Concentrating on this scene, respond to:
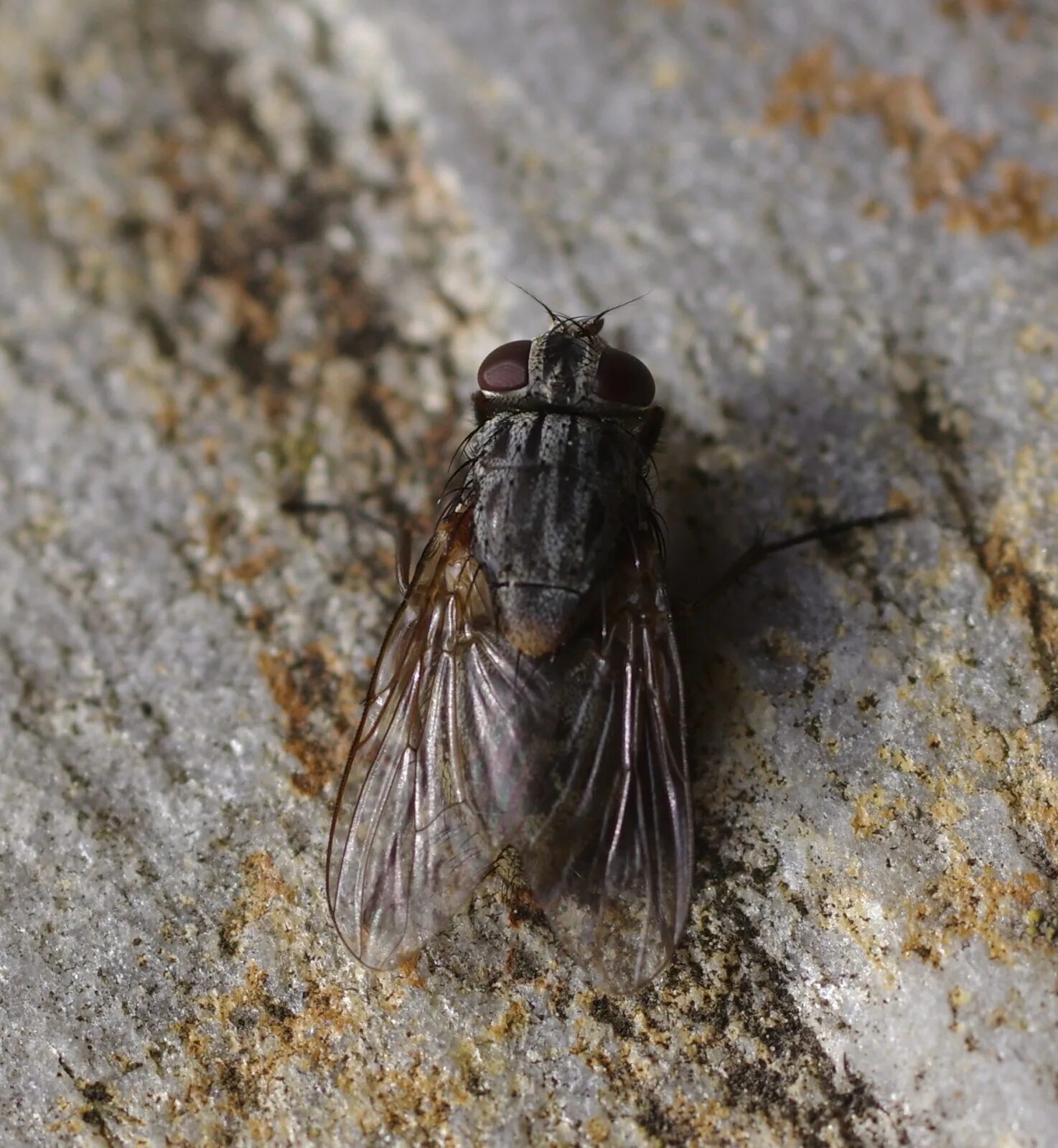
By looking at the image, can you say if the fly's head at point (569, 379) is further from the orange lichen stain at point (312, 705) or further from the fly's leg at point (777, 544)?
the orange lichen stain at point (312, 705)

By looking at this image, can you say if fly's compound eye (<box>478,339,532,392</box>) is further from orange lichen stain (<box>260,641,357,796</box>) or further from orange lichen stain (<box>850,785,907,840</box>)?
orange lichen stain (<box>850,785,907,840</box>)

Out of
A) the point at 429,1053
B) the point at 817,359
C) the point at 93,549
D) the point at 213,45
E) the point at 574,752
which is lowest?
the point at 429,1053

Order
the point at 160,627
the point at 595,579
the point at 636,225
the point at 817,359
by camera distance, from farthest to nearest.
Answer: the point at 636,225, the point at 817,359, the point at 160,627, the point at 595,579

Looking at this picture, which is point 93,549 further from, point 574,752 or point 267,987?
point 574,752

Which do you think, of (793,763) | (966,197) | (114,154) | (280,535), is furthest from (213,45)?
(793,763)

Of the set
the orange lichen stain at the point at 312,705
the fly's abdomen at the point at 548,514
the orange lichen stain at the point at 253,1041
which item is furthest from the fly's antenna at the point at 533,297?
the orange lichen stain at the point at 253,1041

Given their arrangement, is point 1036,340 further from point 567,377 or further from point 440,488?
point 440,488

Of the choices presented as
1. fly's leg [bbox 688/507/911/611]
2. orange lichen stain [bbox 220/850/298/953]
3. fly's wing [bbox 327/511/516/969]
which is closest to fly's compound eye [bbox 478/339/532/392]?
fly's wing [bbox 327/511/516/969]

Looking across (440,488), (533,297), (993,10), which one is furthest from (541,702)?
(993,10)
